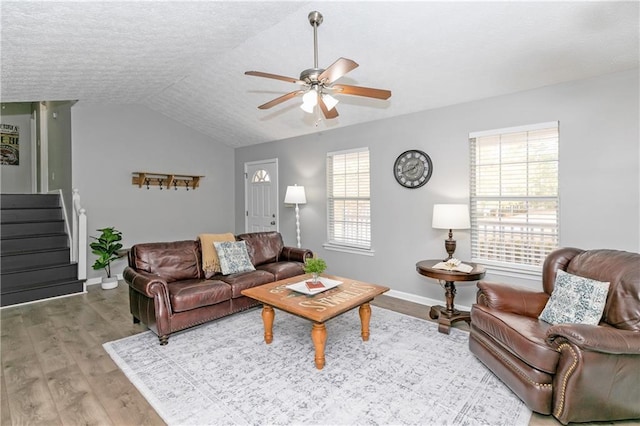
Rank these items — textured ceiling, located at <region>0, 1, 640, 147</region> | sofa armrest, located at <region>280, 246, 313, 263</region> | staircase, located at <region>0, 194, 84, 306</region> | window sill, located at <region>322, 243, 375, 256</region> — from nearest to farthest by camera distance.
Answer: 1. textured ceiling, located at <region>0, 1, 640, 147</region>
2. staircase, located at <region>0, 194, 84, 306</region>
3. sofa armrest, located at <region>280, 246, 313, 263</region>
4. window sill, located at <region>322, 243, 375, 256</region>

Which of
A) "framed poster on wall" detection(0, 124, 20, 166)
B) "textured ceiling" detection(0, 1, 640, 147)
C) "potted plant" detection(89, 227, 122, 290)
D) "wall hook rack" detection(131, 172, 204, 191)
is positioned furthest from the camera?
"framed poster on wall" detection(0, 124, 20, 166)

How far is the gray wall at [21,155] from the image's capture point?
6730mm

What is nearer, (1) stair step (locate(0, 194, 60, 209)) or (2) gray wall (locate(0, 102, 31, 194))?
(1) stair step (locate(0, 194, 60, 209))

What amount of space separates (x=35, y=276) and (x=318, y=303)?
4344 mm

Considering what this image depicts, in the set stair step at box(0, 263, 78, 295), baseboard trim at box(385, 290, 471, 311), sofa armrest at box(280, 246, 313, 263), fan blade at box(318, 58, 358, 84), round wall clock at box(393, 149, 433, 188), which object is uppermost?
fan blade at box(318, 58, 358, 84)

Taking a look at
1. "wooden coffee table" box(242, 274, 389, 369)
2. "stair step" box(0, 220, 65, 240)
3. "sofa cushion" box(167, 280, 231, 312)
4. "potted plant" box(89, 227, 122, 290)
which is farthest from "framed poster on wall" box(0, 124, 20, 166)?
"wooden coffee table" box(242, 274, 389, 369)

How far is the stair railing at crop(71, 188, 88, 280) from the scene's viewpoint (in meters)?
4.69

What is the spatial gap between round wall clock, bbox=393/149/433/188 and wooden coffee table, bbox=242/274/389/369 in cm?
166

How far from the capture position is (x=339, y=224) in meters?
5.13

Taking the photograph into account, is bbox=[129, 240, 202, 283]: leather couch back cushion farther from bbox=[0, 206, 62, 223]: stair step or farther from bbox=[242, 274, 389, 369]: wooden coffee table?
bbox=[0, 206, 62, 223]: stair step

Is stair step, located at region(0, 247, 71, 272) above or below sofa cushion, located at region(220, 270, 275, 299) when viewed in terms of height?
above

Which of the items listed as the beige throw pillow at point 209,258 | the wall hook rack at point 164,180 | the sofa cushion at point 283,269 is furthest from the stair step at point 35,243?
the sofa cushion at point 283,269

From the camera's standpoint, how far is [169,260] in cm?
361

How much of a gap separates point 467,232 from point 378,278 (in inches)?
56.0
